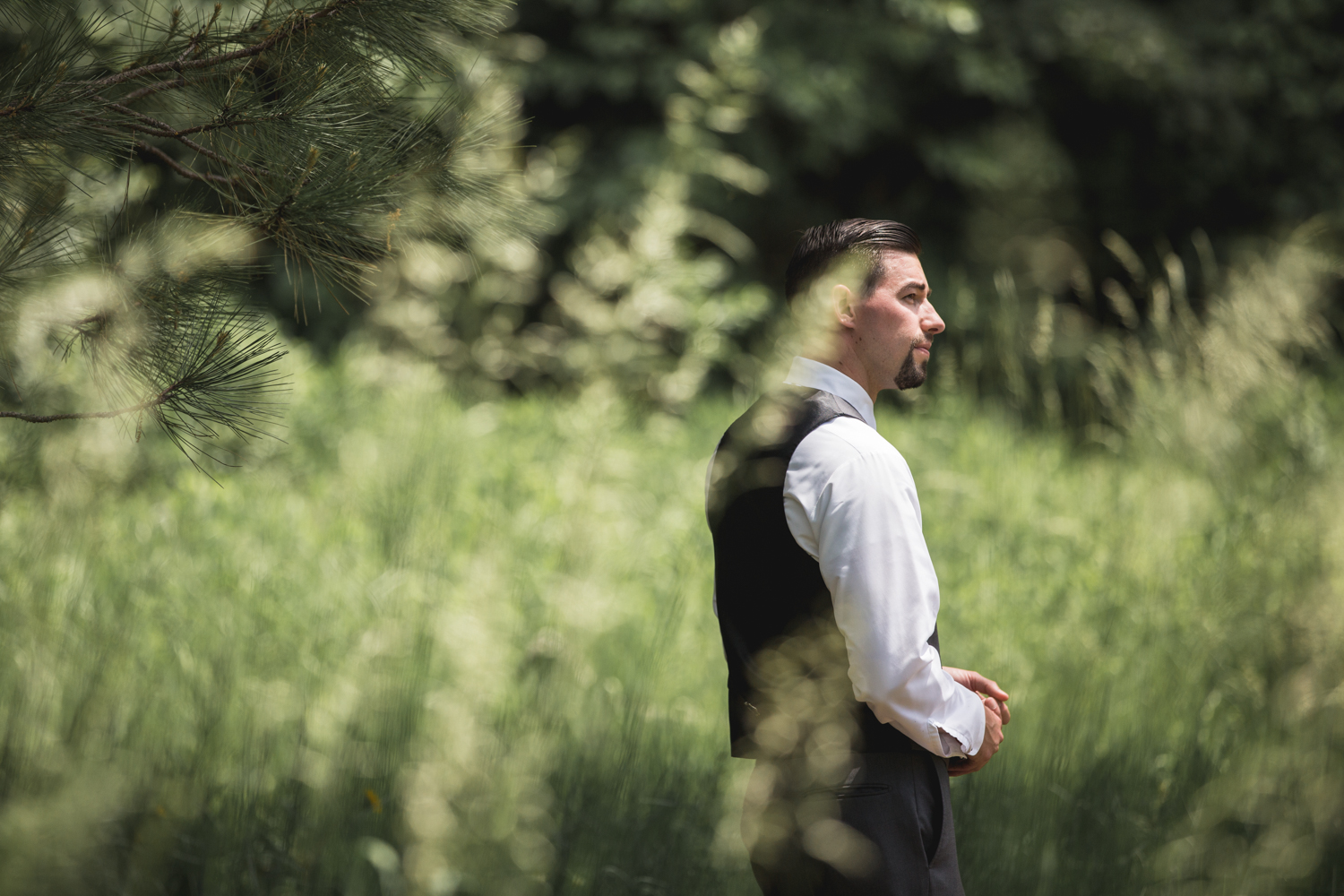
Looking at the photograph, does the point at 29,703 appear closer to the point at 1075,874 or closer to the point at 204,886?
the point at 204,886

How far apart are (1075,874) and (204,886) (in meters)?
2.09

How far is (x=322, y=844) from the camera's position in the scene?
2260mm

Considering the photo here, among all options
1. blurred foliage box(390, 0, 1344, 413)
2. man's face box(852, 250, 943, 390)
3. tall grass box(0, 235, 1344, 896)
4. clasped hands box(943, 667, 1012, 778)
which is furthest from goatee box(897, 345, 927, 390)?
blurred foliage box(390, 0, 1344, 413)

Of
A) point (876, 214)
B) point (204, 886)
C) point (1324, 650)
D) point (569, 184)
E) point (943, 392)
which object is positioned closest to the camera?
point (204, 886)

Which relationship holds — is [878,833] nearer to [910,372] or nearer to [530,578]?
[910,372]

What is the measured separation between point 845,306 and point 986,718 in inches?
27.4

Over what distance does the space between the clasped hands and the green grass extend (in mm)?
738

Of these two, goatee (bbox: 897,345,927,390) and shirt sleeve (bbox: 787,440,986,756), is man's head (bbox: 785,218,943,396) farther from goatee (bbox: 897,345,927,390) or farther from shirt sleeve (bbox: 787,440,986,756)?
shirt sleeve (bbox: 787,440,986,756)

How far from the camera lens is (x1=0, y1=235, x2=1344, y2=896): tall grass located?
89.4 inches

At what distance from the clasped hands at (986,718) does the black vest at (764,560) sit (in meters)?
0.10

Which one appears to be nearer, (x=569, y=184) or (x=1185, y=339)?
(x=1185, y=339)

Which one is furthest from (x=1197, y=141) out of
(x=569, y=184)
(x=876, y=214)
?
(x=569, y=184)

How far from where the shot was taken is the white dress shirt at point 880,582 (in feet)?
4.75

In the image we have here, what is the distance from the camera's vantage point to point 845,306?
1665mm
